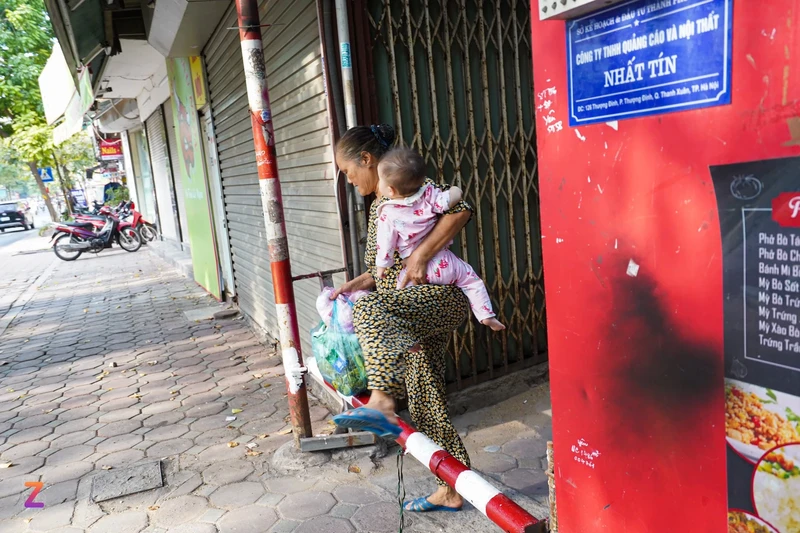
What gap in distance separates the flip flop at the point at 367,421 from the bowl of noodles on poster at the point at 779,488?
53.7 inches

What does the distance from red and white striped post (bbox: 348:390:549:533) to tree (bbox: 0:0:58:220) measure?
69.5 ft

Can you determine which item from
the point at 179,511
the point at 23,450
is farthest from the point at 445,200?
the point at 23,450

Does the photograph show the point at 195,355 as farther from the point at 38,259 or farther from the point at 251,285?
the point at 38,259

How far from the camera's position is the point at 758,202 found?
113cm

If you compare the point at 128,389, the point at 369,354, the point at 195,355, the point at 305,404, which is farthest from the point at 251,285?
the point at 369,354

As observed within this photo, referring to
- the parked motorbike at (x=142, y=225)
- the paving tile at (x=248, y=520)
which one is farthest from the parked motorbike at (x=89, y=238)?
the paving tile at (x=248, y=520)

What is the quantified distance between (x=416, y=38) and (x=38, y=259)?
17101 millimetres

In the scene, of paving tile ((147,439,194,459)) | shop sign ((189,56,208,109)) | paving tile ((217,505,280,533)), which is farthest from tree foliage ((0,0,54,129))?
paving tile ((217,505,280,533))

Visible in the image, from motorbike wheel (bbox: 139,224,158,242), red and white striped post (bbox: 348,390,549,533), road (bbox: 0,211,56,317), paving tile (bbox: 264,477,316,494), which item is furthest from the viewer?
motorbike wheel (bbox: 139,224,158,242)

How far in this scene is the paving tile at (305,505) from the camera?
122 inches

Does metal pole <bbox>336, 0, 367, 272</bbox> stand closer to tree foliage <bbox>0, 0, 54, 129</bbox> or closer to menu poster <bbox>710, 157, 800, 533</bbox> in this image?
menu poster <bbox>710, 157, 800, 533</bbox>

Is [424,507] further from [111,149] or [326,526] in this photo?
[111,149]

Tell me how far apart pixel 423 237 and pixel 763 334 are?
1.58 metres

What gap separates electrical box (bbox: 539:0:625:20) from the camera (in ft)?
4.34
